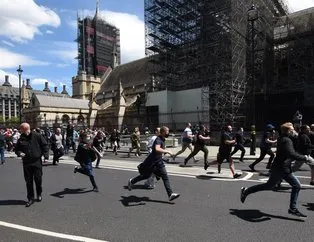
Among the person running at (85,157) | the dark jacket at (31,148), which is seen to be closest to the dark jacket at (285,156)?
the person running at (85,157)

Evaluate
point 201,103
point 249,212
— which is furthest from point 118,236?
point 201,103

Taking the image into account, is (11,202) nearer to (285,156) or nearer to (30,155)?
(30,155)

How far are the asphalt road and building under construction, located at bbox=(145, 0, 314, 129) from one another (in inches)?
941

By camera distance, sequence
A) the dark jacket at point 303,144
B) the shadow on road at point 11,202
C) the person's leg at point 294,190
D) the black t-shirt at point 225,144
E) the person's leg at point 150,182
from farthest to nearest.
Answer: the black t-shirt at point 225,144 → the person's leg at point 150,182 → the dark jacket at point 303,144 → the shadow on road at point 11,202 → the person's leg at point 294,190

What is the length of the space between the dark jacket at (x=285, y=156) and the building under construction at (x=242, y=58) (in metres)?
25.8

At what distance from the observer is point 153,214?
673 centimetres

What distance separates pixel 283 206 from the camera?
7137mm

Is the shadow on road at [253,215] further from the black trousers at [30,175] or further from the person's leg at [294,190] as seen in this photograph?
the black trousers at [30,175]

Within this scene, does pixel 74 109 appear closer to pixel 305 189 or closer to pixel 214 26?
pixel 214 26

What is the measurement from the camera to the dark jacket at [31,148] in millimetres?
7660

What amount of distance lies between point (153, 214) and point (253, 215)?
1712 millimetres

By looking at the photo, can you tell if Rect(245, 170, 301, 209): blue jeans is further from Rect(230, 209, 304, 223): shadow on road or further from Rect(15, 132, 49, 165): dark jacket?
Rect(15, 132, 49, 165): dark jacket

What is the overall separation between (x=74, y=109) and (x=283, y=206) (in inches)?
3034

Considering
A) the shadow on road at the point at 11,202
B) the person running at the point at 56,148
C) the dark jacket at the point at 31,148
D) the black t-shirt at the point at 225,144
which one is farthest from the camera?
the person running at the point at 56,148
